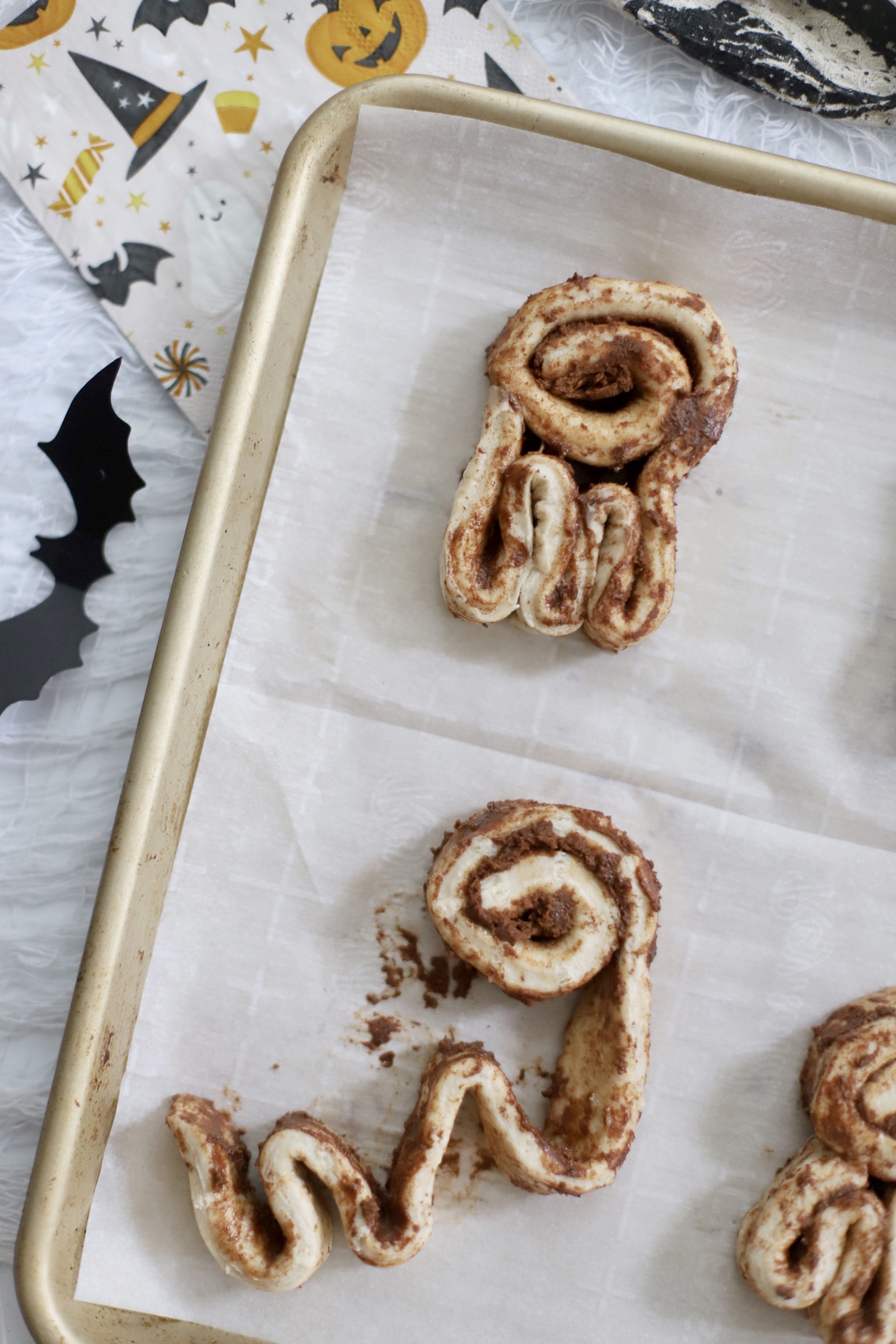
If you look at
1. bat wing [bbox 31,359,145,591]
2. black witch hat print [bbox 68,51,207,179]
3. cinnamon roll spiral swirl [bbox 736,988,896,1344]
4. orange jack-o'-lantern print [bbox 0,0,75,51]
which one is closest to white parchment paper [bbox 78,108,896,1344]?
cinnamon roll spiral swirl [bbox 736,988,896,1344]

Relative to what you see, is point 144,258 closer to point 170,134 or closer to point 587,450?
point 170,134

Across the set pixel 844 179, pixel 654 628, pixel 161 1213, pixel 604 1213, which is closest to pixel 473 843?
pixel 654 628

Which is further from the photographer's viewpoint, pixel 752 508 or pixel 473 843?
pixel 752 508

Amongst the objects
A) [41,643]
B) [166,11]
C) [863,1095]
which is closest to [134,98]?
[166,11]

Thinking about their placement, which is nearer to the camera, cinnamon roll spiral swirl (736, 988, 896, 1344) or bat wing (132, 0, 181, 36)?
cinnamon roll spiral swirl (736, 988, 896, 1344)

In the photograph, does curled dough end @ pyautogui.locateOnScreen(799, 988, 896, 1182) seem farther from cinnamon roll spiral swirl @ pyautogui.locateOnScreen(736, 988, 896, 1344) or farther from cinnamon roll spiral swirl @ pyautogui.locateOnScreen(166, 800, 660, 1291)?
cinnamon roll spiral swirl @ pyautogui.locateOnScreen(166, 800, 660, 1291)

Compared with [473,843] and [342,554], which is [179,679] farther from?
[473,843]

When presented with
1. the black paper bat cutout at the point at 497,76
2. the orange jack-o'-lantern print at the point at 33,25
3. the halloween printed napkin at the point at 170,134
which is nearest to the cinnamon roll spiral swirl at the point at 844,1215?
the halloween printed napkin at the point at 170,134
